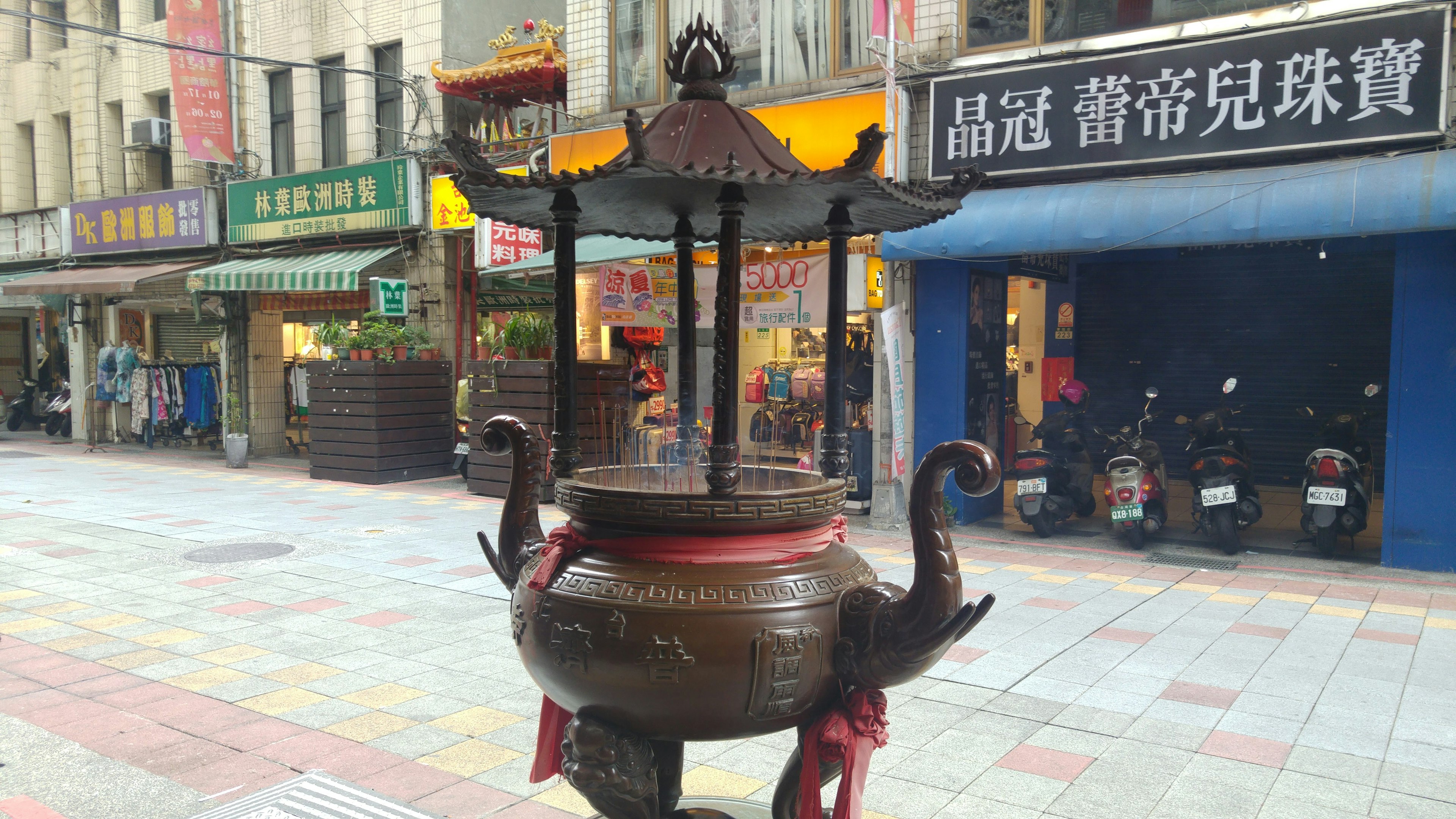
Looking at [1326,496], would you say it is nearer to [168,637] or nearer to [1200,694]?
[1200,694]

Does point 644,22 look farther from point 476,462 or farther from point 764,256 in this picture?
point 476,462

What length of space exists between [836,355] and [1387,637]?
471 centimetres

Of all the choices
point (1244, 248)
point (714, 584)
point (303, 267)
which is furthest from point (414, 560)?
point (1244, 248)

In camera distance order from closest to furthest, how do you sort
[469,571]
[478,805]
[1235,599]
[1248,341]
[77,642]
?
[478,805], [77,642], [1235,599], [469,571], [1248,341]

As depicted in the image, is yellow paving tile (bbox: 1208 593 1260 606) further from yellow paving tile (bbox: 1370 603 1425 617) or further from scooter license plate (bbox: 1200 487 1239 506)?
scooter license plate (bbox: 1200 487 1239 506)

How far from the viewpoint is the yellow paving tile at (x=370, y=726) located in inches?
168

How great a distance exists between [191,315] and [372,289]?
28.7 ft

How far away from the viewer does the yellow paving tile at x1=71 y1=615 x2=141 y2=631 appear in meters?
5.98

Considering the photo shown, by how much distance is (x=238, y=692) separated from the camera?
480 centimetres

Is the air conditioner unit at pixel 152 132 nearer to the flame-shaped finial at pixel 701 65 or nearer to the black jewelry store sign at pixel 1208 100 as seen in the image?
the black jewelry store sign at pixel 1208 100

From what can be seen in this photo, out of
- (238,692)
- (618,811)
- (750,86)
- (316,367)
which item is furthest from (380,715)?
(316,367)

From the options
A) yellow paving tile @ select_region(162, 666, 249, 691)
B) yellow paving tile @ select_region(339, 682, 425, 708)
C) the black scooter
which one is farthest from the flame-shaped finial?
the black scooter

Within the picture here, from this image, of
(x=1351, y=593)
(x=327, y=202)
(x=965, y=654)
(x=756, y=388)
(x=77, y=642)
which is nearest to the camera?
(x=965, y=654)

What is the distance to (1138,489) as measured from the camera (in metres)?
8.39
